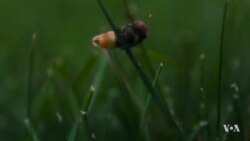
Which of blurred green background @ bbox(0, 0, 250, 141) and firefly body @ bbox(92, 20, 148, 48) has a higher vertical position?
firefly body @ bbox(92, 20, 148, 48)

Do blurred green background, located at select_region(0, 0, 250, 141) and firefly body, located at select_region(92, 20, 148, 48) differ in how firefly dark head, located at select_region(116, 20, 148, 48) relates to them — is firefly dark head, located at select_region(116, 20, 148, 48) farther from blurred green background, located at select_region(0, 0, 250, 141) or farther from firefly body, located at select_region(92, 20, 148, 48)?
blurred green background, located at select_region(0, 0, 250, 141)

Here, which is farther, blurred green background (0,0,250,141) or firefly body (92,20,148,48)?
blurred green background (0,0,250,141)

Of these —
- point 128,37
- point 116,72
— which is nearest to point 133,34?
point 128,37

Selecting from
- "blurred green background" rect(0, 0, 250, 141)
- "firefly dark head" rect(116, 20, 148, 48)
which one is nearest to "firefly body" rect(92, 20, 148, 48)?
"firefly dark head" rect(116, 20, 148, 48)

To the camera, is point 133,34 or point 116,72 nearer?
point 133,34

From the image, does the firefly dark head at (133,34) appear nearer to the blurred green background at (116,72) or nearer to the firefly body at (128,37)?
the firefly body at (128,37)

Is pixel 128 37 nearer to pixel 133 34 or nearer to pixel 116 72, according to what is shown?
pixel 133 34

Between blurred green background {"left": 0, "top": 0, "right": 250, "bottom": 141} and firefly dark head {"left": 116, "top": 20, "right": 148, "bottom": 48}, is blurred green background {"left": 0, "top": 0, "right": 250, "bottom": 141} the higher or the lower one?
the lower one

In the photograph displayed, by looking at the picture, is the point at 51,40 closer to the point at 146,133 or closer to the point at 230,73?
the point at 230,73
